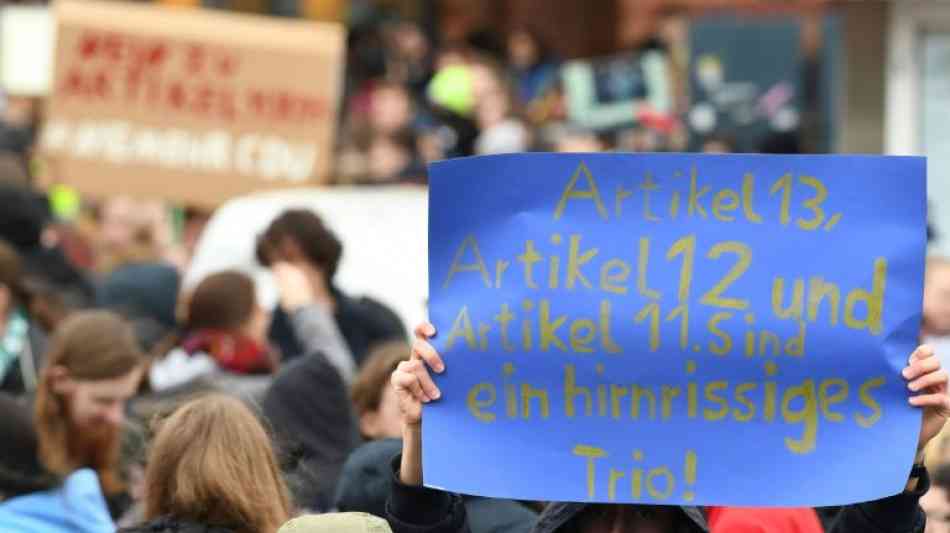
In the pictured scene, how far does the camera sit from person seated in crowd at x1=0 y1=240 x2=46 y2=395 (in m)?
7.94

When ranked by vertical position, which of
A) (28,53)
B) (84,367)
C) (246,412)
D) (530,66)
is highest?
(28,53)

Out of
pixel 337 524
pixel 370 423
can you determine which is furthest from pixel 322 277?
pixel 337 524

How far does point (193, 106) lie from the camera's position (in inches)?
436

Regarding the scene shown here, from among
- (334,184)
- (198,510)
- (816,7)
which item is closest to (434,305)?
(198,510)

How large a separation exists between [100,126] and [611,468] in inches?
264

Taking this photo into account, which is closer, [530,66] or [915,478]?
[915,478]

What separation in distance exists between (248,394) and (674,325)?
8.66 feet

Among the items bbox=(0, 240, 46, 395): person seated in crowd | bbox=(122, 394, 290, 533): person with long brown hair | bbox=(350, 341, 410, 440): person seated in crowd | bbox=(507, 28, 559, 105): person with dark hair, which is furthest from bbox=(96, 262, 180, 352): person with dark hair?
bbox=(507, 28, 559, 105): person with dark hair

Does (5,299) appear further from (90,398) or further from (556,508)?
(556,508)

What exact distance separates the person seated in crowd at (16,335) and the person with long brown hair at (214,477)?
8.90 feet

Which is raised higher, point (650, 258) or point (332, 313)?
point (650, 258)

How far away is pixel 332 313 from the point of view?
8.29m

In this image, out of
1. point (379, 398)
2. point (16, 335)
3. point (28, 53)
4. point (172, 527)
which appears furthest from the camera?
point (28, 53)

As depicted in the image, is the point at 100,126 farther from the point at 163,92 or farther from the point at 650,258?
the point at 650,258
